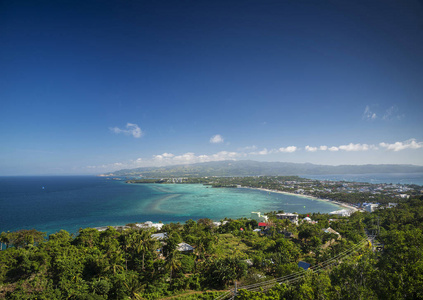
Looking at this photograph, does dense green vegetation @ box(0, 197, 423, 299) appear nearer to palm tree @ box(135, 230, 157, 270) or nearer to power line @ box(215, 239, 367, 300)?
palm tree @ box(135, 230, 157, 270)

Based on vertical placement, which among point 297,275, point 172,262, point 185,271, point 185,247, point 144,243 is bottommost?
point 185,271

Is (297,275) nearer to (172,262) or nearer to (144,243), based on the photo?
(172,262)

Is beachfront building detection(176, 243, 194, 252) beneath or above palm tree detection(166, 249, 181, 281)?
beneath

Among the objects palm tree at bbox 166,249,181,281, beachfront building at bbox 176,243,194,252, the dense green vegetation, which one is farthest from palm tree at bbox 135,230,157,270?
beachfront building at bbox 176,243,194,252

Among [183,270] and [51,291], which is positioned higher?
[51,291]

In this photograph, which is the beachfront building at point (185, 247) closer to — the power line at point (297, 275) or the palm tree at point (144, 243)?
the palm tree at point (144, 243)

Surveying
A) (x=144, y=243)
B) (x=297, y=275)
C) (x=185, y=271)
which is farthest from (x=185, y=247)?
(x=297, y=275)

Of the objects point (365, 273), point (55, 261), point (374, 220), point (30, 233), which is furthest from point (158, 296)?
point (374, 220)

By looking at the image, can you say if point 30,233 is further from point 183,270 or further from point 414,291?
point 414,291

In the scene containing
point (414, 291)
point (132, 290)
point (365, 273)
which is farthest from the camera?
point (132, 290)

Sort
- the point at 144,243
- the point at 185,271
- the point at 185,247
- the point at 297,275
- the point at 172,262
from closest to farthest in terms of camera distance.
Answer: the point at 297,275
the point at 172,262
the point at 185,271
the point at 144,243
the point at 185,247

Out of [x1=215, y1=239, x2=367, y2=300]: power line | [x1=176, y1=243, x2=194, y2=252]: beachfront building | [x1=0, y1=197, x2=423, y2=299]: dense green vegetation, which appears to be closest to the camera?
[x1=0, y1=197, x2=423, y2=299]: dense green vegetation
